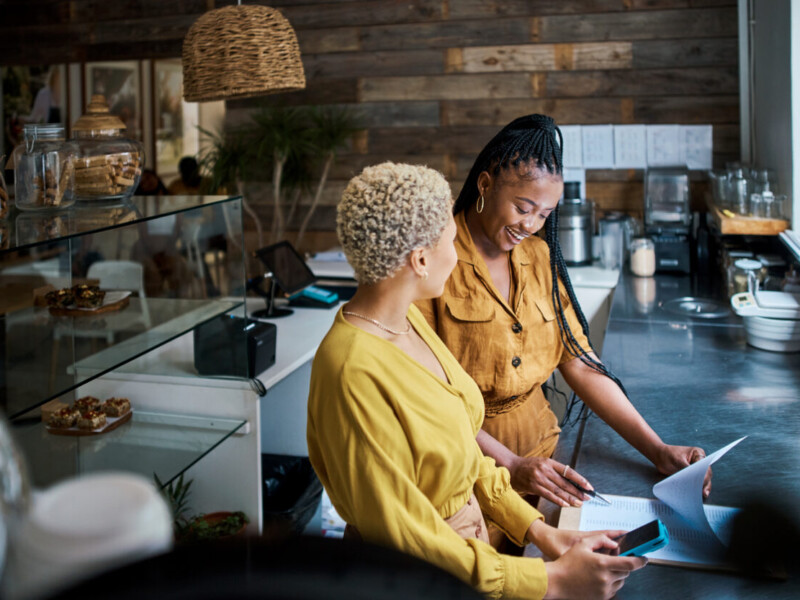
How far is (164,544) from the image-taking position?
0.23 meters

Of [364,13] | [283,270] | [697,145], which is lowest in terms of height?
[283,270]

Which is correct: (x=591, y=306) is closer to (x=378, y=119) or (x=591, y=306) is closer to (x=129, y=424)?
(x=378, y=119)

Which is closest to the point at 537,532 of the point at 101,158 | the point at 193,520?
the point at 101,158

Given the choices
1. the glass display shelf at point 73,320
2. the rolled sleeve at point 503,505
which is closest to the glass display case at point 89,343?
the glass display shelf at point 73,320

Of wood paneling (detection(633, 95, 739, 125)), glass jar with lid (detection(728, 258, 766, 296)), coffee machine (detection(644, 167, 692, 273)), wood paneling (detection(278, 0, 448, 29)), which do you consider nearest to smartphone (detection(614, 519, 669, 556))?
glass jar with lid (detection(728, 258, 766, 296))

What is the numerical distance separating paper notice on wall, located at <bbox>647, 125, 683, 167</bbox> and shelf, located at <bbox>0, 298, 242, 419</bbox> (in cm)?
316

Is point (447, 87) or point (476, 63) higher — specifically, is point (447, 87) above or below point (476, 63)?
below

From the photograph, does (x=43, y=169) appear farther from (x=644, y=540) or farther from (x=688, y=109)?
(x=688, y=109)

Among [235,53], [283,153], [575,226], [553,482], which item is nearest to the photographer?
[553,482]

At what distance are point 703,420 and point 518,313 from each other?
0.55 meters

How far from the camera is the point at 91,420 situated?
2.29m

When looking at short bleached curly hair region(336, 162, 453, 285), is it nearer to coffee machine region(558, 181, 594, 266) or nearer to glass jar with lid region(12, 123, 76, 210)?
glass jar with lid region(12, 123, 76, 210)

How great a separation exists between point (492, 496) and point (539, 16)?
3.87 meters

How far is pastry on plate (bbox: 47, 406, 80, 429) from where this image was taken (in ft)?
7.29
